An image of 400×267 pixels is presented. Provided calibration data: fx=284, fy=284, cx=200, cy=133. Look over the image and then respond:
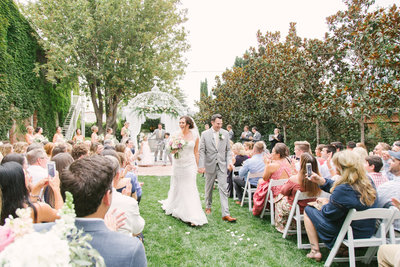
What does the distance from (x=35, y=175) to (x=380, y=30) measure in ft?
35.3

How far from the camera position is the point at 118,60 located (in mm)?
19047

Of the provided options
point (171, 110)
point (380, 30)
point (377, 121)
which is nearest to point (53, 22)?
point (171, 110)

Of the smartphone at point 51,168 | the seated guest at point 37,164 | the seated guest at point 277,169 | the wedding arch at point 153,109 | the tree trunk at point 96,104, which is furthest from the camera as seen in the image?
the tree trunk at point 96,104

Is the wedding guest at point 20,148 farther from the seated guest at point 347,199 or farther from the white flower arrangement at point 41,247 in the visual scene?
the seated guest at point 347,199

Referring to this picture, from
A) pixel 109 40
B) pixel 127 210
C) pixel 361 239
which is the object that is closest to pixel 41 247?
pixel 127 210

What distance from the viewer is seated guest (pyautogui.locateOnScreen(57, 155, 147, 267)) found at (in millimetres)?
1477

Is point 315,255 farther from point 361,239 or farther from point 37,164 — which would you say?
point 37,164

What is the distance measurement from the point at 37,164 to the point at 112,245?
326 centimetres

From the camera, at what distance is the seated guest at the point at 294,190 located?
171 inches

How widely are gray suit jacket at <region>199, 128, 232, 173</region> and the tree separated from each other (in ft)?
44.9

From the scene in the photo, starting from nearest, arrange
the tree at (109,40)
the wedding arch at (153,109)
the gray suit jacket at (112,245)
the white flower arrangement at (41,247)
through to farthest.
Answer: the white flower arrangement at (41,247)
the gray suit jacket at (112,245)
the wedding arch at (153,109)
the tree at (109,40)

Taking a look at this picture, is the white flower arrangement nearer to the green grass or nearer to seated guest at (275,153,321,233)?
the green grass

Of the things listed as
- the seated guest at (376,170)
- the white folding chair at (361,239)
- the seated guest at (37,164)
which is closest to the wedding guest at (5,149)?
the seated guest at (37,164)

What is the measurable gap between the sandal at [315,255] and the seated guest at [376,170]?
1438 millimetres
